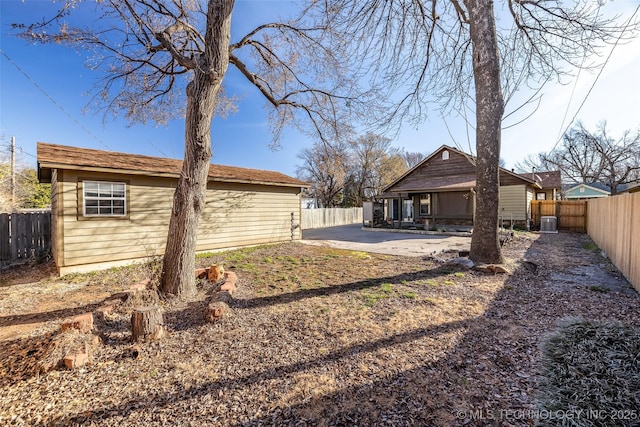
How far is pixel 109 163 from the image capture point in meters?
7.11

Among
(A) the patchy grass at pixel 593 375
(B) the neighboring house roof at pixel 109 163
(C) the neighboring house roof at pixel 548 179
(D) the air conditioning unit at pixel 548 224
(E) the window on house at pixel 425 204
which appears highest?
(C) the neighboring house roof at pixel 548 179

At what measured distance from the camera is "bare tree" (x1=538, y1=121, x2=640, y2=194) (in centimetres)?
2386

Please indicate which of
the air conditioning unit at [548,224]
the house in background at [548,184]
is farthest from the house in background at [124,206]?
the house in background at [548,184]

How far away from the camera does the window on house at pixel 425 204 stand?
61.8 feet

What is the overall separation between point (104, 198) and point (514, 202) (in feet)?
64.7

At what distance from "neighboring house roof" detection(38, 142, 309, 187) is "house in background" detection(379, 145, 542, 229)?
10471mm

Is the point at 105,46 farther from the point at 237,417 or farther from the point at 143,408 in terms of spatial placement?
the point at 237,417

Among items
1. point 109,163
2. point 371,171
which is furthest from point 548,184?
point 109,163

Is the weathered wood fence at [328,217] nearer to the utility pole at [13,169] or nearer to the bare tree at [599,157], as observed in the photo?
the utility pole at [13,169]

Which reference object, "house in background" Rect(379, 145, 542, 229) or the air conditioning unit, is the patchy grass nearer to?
"house in background" Rect(379, 145, 542, 229)

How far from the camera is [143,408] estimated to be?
2.09m

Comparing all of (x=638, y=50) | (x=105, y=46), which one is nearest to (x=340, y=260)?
(x=638, y=50)

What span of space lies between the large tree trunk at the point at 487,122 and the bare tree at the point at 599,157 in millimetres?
22440

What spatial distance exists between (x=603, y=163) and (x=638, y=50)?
31851 mm
